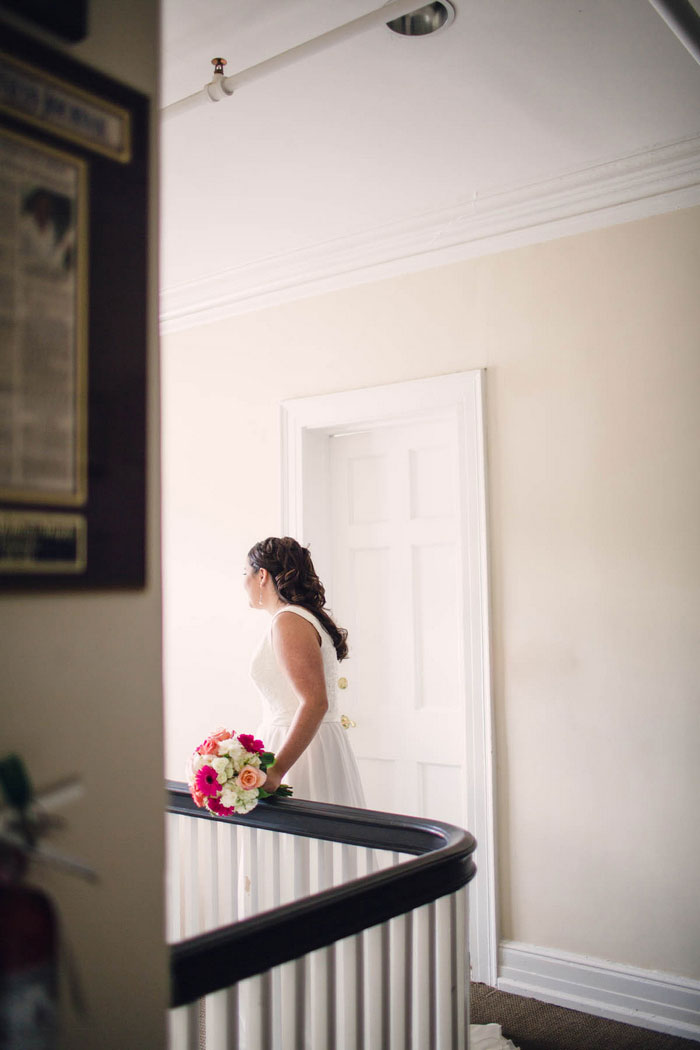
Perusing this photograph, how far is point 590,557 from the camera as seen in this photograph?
3.11 m

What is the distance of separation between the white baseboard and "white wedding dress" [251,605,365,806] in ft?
2.88

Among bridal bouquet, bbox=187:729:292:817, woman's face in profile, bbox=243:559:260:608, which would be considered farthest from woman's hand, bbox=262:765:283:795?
woman's face in profile, bbox=243:559:260:608

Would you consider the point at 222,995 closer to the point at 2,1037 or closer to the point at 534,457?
the point at 2,1037

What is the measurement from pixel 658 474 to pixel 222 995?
2.27 m

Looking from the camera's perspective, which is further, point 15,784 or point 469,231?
point 469,231

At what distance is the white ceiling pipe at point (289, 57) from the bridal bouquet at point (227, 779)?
1815 millimetres

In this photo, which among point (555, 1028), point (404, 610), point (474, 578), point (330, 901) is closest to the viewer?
point (330, 901)

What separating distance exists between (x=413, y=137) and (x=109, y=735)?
251 centimetres

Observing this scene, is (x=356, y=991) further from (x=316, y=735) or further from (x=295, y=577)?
(x=295, y=577)

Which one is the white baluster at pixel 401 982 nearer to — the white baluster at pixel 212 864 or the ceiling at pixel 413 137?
the white baluster at pixel 212 864

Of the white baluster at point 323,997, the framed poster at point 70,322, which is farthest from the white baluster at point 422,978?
the framed poster at point 70,322

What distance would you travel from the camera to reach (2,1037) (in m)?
0.67

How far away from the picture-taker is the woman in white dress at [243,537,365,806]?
2.80 metres

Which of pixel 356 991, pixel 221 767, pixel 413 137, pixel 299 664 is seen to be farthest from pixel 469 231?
pixel 356 991
